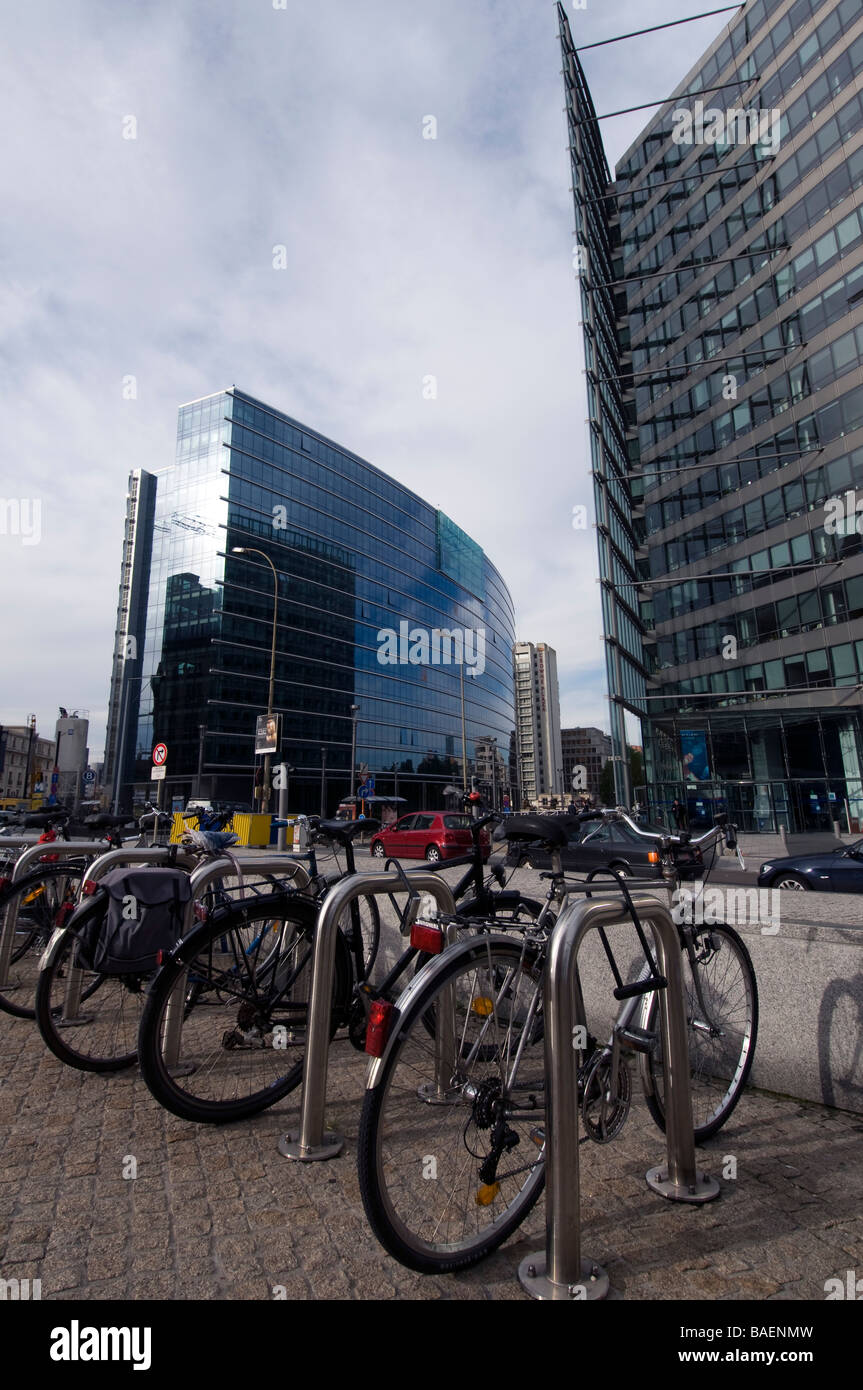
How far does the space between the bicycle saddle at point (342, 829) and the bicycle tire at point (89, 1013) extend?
1.19 meters

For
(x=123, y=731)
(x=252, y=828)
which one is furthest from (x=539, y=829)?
(x=123, y=731)

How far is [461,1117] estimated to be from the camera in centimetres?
226

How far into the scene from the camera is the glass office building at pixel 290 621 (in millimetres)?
61438

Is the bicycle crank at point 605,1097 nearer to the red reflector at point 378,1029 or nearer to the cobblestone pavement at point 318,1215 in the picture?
the cobblestone pavement at point 318,1215

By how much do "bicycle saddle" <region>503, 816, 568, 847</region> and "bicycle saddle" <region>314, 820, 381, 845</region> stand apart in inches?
48.5

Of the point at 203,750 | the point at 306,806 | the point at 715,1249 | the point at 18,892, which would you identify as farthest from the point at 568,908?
the point at 306,806

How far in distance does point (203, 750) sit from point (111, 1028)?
2256 inches

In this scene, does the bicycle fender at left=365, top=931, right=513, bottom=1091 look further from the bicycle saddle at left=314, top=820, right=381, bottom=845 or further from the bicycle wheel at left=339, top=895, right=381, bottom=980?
the bicycle saddle at left=314, top=820, right=381, bottom=845

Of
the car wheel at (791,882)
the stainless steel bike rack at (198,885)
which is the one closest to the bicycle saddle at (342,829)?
the stainless steel bike rack at (198,885)

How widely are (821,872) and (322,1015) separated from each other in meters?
10.0

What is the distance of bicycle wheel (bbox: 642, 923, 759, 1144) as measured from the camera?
9.84 feet

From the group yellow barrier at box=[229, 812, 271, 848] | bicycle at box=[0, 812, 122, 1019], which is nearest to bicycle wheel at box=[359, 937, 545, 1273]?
bicycle at box=[0, 812, 122, 1019]

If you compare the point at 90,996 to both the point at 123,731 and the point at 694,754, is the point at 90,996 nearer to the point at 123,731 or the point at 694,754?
the point at 694,754
